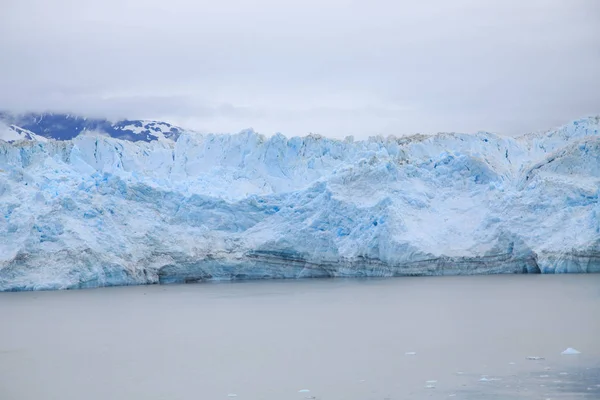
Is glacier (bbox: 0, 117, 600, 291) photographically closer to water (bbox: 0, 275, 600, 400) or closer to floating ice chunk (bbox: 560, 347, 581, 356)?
water (bbox: 0, 275, 600, 400)

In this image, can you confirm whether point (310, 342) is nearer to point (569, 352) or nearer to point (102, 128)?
point (569, 352)

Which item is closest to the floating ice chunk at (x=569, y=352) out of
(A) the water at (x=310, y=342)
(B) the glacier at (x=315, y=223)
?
(A) the water at (x=310, y=342)

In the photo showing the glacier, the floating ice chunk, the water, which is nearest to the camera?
the water

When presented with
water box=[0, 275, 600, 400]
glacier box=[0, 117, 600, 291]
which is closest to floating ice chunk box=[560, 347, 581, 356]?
water box=[0, 275, 600, 400]

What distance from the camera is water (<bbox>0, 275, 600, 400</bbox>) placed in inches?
302

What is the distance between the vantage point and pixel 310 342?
1053 cm

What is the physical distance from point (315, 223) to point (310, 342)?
29.8 ft

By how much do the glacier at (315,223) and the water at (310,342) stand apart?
1.08 m

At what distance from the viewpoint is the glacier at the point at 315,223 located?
707 inches

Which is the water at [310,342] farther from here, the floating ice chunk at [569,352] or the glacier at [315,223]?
the glacier at [315,223]

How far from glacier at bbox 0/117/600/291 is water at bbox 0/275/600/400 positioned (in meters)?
1.08

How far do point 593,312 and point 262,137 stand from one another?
1340 centimetres

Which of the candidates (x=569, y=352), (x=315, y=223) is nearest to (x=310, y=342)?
(x=569, y=352)

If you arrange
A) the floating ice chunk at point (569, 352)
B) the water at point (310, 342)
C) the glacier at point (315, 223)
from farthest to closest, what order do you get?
the glacier at point (315, 223), the floating ice chunk at point (569, 352), the water at point (310, 342)
